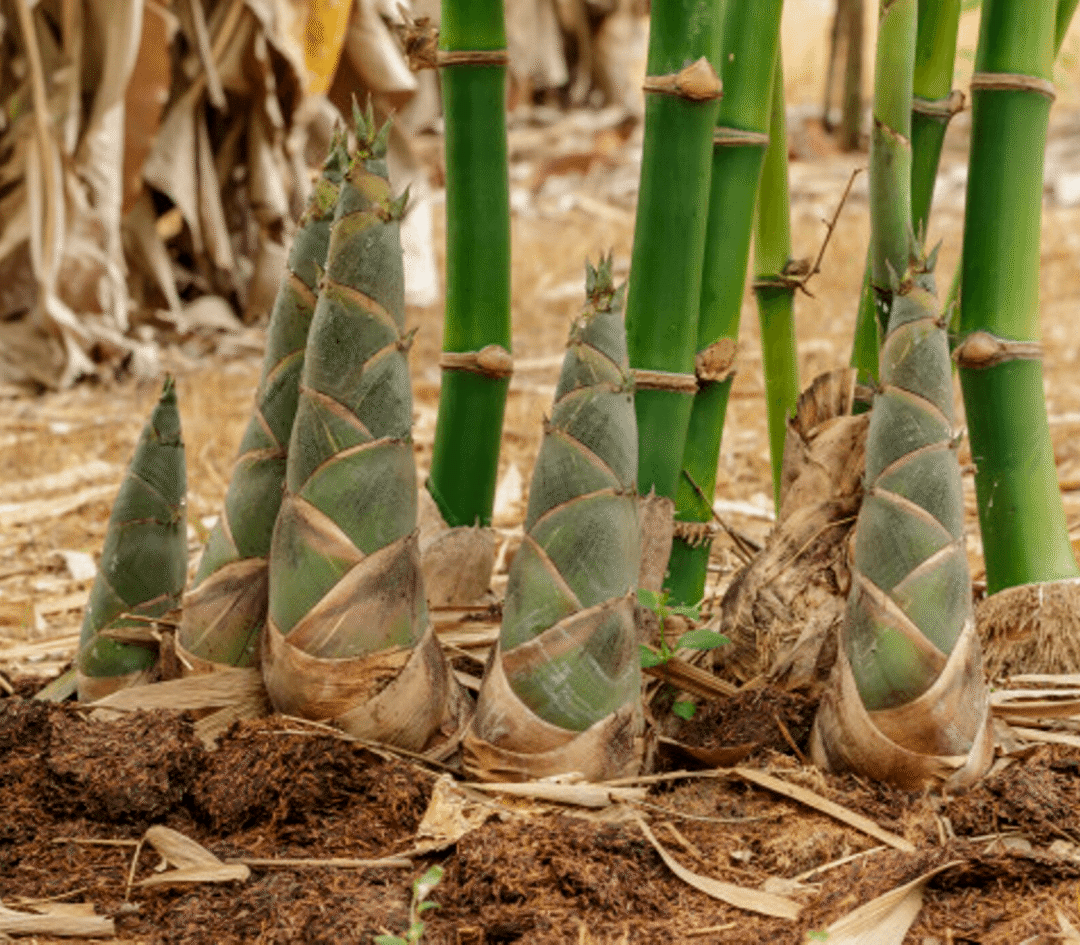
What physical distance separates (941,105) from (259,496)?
767mm

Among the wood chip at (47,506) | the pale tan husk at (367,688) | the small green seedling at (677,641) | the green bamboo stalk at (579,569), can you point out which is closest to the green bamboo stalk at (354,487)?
the pale tan husk at (367,688)

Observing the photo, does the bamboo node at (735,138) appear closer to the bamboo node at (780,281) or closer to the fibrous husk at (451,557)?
the bamboo node at (780,281)

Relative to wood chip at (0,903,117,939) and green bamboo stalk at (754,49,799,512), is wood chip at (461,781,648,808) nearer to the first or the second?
wood chip at (0,903,117,939)

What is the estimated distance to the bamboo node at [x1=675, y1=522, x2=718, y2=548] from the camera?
1390 mm

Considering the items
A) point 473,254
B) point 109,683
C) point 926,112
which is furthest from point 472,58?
point 109,683

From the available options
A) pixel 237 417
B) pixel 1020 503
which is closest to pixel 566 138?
pixel 237 417

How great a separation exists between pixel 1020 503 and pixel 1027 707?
0.20 metres

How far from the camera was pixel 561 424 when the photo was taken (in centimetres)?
113

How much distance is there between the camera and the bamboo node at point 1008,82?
133cm

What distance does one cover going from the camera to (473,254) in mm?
1424

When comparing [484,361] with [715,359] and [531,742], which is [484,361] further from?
[531,742]

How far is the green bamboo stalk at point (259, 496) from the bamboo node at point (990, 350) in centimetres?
61

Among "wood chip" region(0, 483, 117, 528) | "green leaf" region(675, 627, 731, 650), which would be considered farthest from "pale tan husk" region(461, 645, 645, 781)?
"wood chip" region(0, 483, 117, 528)

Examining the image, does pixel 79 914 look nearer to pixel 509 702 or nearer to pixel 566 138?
pixel 509 702
